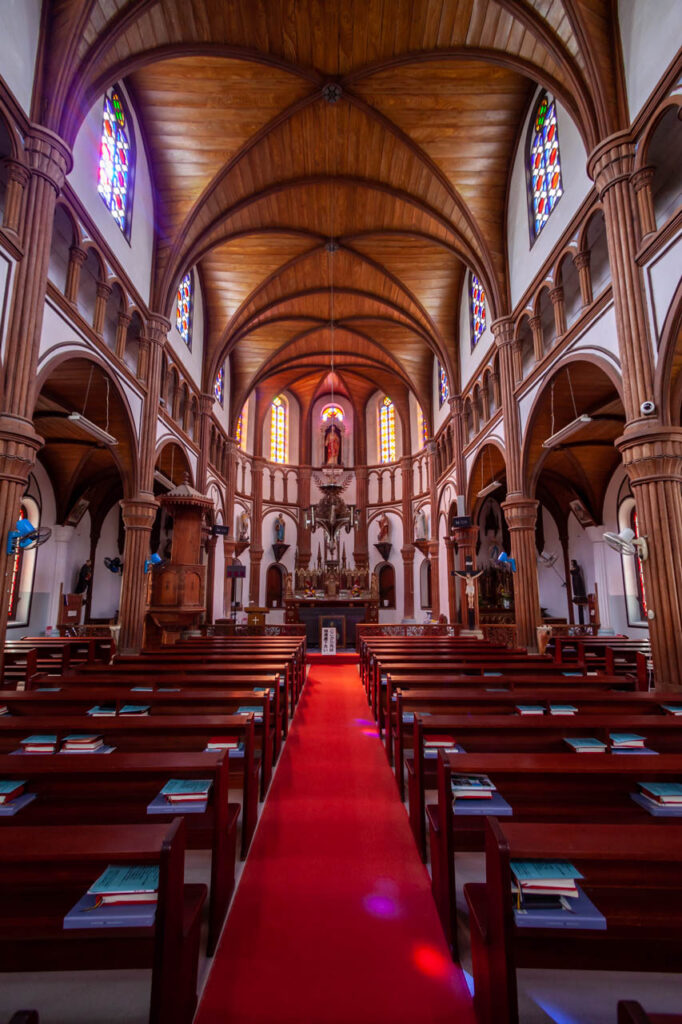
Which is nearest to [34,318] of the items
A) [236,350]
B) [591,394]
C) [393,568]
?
[591,394]

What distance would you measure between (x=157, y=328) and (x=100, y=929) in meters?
13.8

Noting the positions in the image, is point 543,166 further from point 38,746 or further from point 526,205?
point 38,746

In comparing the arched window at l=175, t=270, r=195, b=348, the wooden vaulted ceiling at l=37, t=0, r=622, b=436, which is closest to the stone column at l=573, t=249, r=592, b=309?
the wooden vaulted ceiling at l=37, t=0, r=622, b=436

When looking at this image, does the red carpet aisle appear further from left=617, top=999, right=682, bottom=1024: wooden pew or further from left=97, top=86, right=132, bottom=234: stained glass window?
left=97, top=86, right=132, bottom=234: stained glass window

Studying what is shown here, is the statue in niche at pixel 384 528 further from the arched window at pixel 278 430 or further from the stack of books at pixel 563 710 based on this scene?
the stack of books at pixel 563 710

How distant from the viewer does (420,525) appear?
25734 millimetres

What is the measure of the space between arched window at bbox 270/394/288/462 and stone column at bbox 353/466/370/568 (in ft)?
13.8

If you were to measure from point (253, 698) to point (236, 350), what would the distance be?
21.1 metres

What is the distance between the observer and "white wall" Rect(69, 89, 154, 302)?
1005 cm

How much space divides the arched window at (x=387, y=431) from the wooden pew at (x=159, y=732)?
25131 millimetres

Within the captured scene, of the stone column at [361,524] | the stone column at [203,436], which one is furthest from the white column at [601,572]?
the stone column at [203,436]

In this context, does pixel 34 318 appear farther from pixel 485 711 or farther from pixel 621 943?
pixel 621 943

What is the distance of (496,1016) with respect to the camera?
6.34ft

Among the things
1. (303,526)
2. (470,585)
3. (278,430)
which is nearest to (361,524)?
(303,526)
